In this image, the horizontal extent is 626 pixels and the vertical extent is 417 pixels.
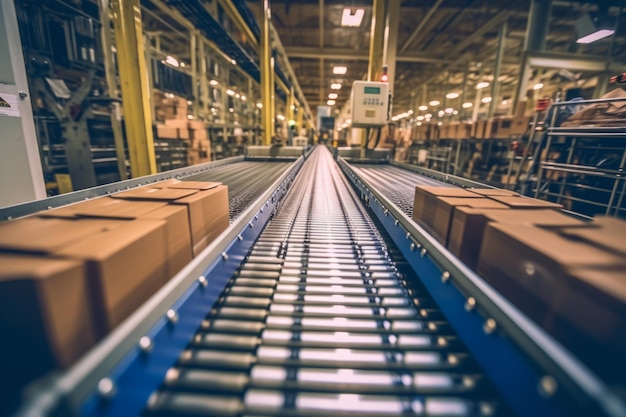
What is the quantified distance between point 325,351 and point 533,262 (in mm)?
791

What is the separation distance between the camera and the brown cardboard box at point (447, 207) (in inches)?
52.9

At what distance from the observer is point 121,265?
800mm

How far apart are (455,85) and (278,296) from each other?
1902 centimetres

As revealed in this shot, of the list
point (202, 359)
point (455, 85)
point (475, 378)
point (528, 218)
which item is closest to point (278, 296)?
point (202, 359)

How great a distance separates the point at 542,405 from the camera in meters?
0.64

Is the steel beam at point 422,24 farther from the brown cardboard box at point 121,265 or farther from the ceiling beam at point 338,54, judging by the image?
the brown cardboard box at point 121,265

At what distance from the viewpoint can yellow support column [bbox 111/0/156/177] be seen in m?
3.07

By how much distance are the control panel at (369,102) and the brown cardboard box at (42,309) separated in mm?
4802

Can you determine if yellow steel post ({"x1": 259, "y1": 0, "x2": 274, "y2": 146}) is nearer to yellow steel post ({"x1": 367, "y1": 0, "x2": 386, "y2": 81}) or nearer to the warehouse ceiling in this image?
the warehouse ceiling

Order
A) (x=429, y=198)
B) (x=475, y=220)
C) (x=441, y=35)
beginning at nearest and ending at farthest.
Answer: (x=475, y=220) → (x=429, y=198) → (x=441, y=35)

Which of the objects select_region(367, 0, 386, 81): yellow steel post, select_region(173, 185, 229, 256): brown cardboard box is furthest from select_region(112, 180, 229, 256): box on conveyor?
select_region(367, 0, 386, 81): yellow steel post

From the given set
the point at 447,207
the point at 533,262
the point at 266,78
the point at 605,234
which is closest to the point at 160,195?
the point at 447,207

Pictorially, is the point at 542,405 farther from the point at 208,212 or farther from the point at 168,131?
the point at 168,131

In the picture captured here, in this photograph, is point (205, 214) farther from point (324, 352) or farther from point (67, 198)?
point (67, 198)
